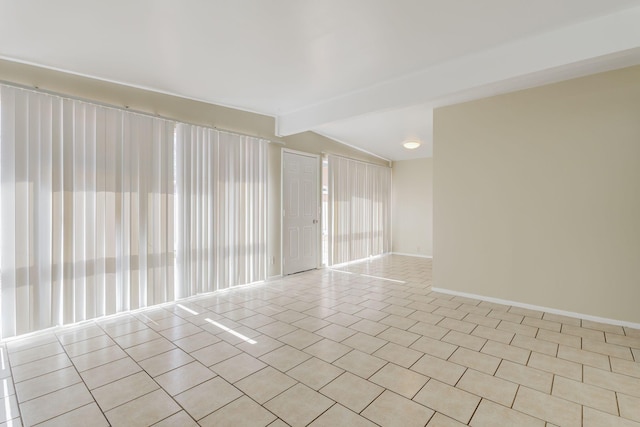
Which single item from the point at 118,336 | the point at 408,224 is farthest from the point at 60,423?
the point at 408,224

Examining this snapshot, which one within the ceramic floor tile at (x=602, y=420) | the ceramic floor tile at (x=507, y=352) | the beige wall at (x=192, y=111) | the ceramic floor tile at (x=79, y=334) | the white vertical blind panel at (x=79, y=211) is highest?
the beige wall at (x=192, y=111)

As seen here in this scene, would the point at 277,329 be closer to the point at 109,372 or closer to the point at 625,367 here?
the point at 109,372

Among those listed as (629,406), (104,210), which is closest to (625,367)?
(629,406)

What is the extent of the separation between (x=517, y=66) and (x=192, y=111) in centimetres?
Answer: 382

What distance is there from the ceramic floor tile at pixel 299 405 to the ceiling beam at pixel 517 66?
124 inches

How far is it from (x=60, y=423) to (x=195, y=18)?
9.46ft

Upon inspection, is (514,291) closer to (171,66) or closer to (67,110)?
(171,66)

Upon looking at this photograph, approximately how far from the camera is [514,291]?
397 centimetres

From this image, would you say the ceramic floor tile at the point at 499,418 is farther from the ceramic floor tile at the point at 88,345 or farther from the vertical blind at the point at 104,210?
the vertical blind at the point at 104,210

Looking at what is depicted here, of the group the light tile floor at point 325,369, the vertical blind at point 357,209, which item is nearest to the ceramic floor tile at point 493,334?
the light tile floor at point 325,369

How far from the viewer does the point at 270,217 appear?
17.4ft

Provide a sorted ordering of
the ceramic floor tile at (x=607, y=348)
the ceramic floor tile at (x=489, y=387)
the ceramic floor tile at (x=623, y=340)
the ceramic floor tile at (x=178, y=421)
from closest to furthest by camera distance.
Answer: the ceramic floor tile at (x=178, y=421)
the ceramic floor tile at (x=489, y=387)
the ceramic floor tile at (x=607, y=348)
the ceramic floor tile at (x=623, y=340)

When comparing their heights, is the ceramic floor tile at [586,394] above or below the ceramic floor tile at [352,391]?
below

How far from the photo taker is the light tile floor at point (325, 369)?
6.23 ft
